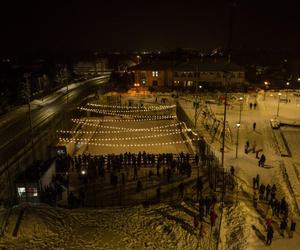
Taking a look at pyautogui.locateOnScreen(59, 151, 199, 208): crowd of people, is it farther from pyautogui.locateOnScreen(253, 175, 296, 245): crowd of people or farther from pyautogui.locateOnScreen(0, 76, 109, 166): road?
pyautogui.locateOnScreen(0, 76, 109, 166): road

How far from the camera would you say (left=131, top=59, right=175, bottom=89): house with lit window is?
183 feet

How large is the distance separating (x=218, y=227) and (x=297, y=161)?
12002 mm

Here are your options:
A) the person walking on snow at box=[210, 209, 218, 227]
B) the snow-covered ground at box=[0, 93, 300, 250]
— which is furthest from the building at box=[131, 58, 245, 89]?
the person walking on snow at box=[210, 209, 218, 227]

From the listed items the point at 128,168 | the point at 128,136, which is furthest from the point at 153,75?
the point at 128,168

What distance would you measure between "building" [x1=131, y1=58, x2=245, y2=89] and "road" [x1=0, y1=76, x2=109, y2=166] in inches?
399

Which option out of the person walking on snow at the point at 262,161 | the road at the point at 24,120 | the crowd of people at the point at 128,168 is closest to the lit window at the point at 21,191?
the crowd of people at the point at 128,168

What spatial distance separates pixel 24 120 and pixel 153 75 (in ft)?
92.3

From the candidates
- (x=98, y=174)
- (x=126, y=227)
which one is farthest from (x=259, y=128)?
(x=126, y=227)

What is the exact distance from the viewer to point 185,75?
179 feet

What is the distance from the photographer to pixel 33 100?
139 feet

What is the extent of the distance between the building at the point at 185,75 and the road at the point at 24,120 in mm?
10135

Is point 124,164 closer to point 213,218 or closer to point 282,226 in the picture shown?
point 213,218

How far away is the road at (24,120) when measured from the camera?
23.5 m

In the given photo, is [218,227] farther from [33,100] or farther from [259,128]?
[33,100]
